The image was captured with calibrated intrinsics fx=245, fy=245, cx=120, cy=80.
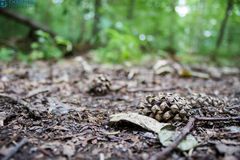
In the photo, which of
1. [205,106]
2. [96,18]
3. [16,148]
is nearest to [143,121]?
[205,106]

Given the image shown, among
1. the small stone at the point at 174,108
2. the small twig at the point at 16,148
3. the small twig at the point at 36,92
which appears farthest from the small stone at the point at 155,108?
the small twig at the point at 36,92

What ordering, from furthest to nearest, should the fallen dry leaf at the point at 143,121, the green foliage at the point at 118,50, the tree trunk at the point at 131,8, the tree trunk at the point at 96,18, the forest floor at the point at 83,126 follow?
the tree trunk at the point at 131,8, the tree trunk at the point at 96,18, the green foliage at the point at 118,50, the fallen dry leaf at the point at 143,121, the forest floor at the point at 83,126

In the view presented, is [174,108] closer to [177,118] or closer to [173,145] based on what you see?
[177,118]

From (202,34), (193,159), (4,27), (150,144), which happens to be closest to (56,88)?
Answer: (150,144)

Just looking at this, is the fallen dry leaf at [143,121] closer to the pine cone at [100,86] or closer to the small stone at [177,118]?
the small stone at [177,118]

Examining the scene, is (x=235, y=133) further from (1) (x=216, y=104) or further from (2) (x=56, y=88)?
(2) (x=56, y=88)

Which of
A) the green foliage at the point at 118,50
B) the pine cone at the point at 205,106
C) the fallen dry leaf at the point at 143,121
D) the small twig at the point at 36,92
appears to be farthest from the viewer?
the green foliage at the point at 118,50
